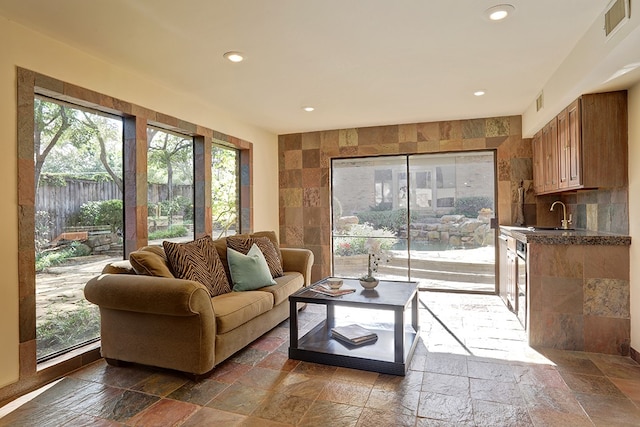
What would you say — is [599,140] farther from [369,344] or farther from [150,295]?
[150,295]

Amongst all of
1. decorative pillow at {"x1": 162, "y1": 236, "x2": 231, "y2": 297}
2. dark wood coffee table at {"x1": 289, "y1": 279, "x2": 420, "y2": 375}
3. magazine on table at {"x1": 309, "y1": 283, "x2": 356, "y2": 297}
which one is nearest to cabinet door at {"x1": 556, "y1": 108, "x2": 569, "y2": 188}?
dark wood coffee table at {"x1": 289, "y1": 279, "x2": 420, "y2": 375}

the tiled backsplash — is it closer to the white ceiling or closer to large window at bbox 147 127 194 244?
the white ceiling

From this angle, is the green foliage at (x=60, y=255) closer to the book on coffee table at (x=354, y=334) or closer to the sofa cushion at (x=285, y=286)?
the sofa cushion at (x=285, y=286)

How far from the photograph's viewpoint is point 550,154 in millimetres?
4074

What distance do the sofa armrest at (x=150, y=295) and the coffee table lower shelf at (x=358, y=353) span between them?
2.89ft

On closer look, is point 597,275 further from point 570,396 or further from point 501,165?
point 501,165

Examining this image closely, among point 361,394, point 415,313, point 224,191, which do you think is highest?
point 224,191

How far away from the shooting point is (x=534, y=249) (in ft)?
10.5

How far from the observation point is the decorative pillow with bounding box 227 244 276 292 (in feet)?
11.3

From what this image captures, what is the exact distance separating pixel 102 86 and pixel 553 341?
438 cm

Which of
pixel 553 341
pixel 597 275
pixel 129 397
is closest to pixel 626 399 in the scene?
pixel 553 341

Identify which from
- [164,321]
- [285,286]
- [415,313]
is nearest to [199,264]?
[164,321]

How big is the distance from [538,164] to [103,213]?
4875 millimetres

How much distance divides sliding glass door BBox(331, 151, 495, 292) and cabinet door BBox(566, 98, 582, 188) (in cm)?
178
